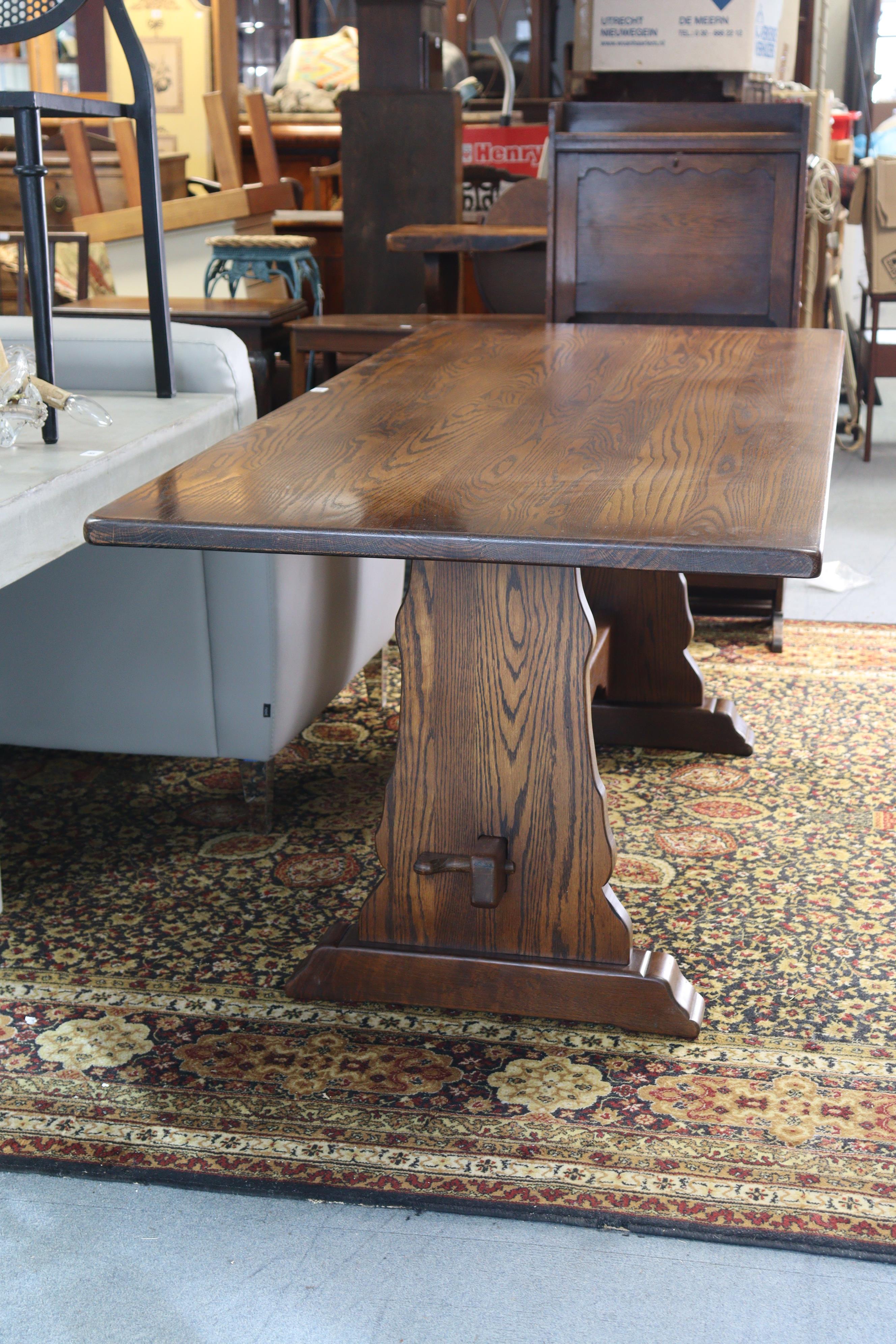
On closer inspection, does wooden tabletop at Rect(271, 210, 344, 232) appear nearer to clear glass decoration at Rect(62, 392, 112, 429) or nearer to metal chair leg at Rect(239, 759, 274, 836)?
metal chair leg at Rect(239, 759, 274, 836)

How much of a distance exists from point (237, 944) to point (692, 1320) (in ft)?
2.96

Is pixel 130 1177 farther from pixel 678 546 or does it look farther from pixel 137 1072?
pixel 678 546

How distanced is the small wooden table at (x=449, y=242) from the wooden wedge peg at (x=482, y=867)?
9.02 ft

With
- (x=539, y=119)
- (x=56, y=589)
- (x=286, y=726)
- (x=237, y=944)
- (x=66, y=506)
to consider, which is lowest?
(x=237, y=944)

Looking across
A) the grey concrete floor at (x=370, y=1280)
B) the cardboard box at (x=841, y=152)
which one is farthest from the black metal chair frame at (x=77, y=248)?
the cardboard box at (x=841, y=152)

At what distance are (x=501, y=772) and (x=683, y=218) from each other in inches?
73.5

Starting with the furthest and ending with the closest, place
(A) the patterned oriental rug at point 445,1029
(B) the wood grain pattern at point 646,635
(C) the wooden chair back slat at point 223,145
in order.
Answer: (C) the wooden chair back slat at point 223,145
(B) the wood grain pattern at point 646,635
(A) the patterned oriental rug at point 445,1029

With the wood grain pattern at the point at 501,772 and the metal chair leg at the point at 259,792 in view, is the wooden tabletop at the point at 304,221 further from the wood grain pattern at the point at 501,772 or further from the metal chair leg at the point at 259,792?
the wood grain pattern at the point at 501,772

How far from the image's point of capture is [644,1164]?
5.02ft

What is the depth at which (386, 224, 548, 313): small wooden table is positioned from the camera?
4117 mm

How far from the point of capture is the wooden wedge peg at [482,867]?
5.63 feet

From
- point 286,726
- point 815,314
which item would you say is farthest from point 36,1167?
point 815,314

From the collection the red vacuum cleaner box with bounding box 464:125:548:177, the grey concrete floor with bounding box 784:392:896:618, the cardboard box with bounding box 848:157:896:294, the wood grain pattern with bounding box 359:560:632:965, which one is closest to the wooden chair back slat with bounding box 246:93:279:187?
the red vacuum cleaner box with bounding box 464:125:548:177

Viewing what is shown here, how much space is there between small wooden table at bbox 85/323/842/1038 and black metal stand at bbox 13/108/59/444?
0.33m
